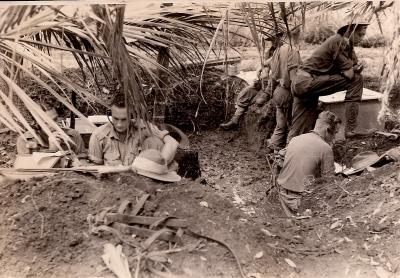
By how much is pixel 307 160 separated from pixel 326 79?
5.47ft

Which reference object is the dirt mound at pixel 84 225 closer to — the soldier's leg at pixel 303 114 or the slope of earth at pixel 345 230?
the slope of earth at pixel 345 230

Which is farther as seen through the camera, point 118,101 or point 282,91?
point 282,91

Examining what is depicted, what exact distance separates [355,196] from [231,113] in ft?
15.0

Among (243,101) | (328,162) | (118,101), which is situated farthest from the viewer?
(243,101)

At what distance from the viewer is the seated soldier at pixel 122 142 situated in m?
4.47

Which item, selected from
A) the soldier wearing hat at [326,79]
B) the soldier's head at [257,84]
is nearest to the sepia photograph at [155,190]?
the soldier wearing hat at [326,79]

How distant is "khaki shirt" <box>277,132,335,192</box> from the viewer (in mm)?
4594

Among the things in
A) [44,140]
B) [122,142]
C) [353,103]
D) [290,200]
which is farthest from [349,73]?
[44,140]

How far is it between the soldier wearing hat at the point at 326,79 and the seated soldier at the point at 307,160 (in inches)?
48.4

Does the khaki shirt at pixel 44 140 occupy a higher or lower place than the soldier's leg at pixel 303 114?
higher

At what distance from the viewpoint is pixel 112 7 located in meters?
2.59

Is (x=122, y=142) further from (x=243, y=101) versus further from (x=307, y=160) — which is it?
(x=243, y=101)

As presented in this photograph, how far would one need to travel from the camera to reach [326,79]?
5953mm

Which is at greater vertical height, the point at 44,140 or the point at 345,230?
the point at 44,140
